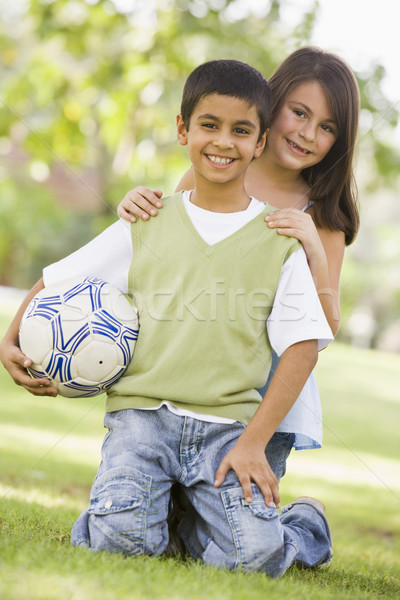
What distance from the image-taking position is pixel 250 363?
293 cm

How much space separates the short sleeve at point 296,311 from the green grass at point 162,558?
865 mm

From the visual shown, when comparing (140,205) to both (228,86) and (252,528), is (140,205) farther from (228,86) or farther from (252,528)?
(252,528)

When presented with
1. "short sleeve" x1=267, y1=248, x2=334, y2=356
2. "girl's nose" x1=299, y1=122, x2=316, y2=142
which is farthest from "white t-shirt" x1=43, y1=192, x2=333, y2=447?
"girl's nose" x1=299, y1=122, x2=316, y2=142

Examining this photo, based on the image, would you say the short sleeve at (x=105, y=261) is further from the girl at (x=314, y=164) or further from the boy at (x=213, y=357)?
the girl at (x=314, y=164)

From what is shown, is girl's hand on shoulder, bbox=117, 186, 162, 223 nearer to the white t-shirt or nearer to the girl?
the white t-shirt

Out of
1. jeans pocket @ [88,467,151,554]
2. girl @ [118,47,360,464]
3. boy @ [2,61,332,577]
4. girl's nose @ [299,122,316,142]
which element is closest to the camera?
jeans pocket @ [88,467,151,554]

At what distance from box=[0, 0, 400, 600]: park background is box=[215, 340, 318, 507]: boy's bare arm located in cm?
35

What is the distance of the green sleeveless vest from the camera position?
9.43 feet

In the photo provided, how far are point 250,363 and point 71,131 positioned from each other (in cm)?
720

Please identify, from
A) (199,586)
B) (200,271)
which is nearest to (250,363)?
(200,271)

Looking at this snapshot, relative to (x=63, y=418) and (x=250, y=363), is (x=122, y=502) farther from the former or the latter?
(x=63, y=418)

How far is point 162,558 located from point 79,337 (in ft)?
2.84

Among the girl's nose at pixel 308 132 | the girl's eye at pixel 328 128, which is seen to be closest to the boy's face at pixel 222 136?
the girl's nose at pixel 308 132

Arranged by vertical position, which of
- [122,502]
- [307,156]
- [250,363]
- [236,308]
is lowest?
[122,502]
